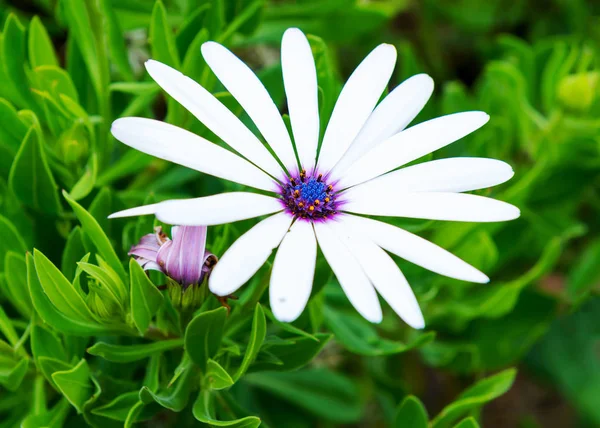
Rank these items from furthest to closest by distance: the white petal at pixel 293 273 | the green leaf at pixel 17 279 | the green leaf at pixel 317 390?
the green leaf at pixel 317 390 < the green leaf at pixel 17 279 < the white petal at pixel 293 273

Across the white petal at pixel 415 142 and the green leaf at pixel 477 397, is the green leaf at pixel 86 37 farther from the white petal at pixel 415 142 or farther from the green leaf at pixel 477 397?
the green leaf at pixel 477 397

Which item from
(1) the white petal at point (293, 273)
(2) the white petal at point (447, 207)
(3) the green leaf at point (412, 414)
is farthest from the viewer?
(3) the green leaf at point (412, 414)

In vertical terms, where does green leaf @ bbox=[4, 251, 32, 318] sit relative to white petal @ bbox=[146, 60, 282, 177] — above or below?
below

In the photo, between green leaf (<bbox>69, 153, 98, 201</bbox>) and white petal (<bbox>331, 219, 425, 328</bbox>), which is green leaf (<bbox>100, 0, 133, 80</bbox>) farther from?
white petal (<bbox>331, 219, 425, 328</bbox>)

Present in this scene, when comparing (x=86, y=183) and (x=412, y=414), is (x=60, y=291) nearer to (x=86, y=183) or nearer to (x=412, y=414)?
(x=86, y=183)

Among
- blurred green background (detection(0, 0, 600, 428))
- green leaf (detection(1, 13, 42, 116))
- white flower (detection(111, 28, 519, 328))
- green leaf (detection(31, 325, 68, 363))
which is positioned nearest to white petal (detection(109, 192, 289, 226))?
white flower (detection(111, 28, 519, 328))

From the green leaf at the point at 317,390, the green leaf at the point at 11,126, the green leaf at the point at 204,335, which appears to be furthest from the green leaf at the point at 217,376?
the green leaf at the point at 317,390
